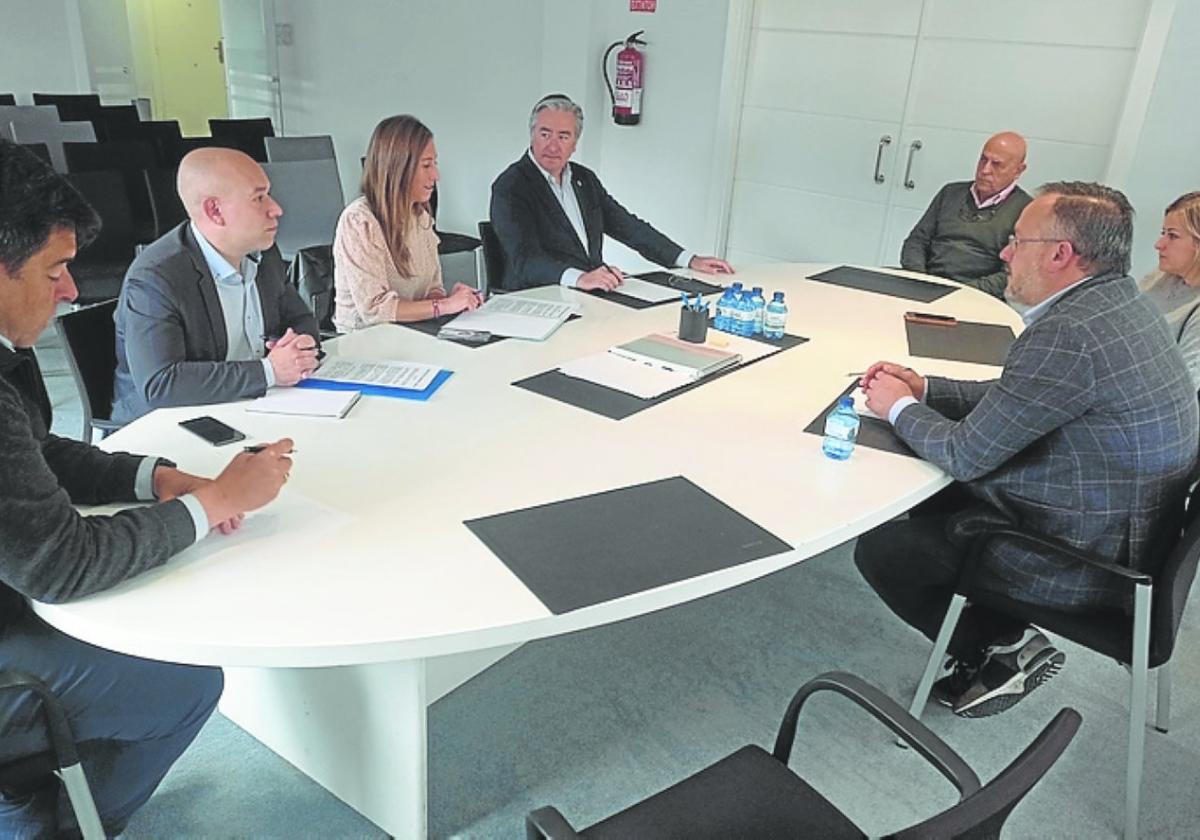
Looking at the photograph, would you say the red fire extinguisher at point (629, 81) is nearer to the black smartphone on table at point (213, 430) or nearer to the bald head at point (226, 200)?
the bald head at point (226, 200)

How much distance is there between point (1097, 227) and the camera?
1.76m

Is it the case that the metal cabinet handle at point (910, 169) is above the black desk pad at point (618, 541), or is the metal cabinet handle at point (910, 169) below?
above

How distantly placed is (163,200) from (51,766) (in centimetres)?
347

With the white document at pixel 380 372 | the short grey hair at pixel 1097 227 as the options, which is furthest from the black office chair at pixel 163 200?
the short grey hair at pixel 1097 227

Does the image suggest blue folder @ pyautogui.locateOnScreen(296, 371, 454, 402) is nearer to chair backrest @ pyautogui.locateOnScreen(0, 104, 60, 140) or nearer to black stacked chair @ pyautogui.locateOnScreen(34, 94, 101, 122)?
chair backrest @ pyautogui.locateOnScreen(0, 104, 60, 140)

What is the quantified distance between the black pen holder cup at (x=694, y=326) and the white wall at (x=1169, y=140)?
226 centimetres

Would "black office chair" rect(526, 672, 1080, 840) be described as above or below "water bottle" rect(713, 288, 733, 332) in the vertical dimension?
below

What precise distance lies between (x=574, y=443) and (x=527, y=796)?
2.48 feet

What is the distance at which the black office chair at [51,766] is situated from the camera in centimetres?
122

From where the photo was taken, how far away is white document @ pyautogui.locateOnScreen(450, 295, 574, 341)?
7.91 feet

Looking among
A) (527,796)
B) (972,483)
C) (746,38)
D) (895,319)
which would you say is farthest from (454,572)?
(746,38)

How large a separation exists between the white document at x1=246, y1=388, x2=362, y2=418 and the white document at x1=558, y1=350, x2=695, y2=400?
54cm

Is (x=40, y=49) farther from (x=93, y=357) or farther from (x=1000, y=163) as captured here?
(x=1000, y=163)

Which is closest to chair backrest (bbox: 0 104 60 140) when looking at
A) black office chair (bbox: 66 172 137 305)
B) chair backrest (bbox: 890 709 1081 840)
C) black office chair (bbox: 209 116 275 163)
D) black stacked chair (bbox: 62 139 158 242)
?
black office chair (bbox: 209 116 275 163)
